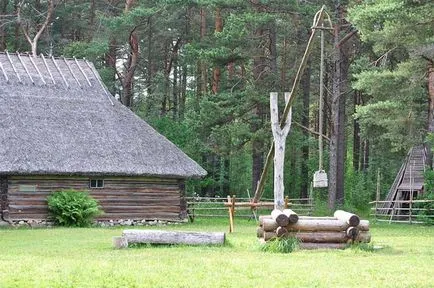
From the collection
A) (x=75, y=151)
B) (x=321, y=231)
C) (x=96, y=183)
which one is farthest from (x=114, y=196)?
(x=321, y=231)

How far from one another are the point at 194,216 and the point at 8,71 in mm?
9702

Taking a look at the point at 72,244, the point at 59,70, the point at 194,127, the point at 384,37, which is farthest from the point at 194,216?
the point at 72,244

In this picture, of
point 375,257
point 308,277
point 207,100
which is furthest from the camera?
point 207,100

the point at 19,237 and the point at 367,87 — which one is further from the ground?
the point at 367,87

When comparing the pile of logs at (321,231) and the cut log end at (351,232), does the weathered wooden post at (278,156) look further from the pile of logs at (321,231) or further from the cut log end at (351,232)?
the cut log end at (351,232)

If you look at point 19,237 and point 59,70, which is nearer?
point 19,237

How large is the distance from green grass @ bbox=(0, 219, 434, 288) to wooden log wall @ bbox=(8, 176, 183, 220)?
832cm

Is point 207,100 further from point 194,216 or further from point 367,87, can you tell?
point 367,87

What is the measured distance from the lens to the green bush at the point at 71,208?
28375 millimetres

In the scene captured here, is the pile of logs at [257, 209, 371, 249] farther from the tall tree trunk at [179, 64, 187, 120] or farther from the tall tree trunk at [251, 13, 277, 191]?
the tall tree trunk at [179, 64, 187, 120]

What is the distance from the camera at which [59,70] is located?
34062mm

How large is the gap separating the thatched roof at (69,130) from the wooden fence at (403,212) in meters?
8.75

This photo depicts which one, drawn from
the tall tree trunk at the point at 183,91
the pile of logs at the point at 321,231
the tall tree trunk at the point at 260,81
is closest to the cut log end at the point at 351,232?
the pile of logs at the point at 321,231

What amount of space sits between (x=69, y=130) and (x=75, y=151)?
1456 mm
